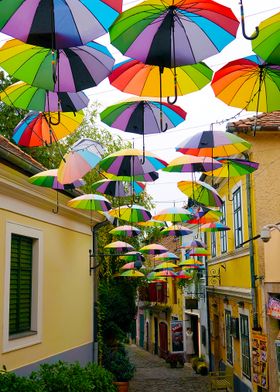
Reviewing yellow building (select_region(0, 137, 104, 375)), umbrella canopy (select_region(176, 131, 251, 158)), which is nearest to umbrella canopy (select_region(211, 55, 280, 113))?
umbrella canopy (select_region(176, 131, 251, 158))

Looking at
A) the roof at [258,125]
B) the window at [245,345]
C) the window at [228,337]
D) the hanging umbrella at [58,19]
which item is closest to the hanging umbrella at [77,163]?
the hanging umbrella at [58,19]

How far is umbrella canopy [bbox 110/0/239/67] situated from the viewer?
4277 mm

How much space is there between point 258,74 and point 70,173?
11.7 ft

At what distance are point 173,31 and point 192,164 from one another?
13.6 feet

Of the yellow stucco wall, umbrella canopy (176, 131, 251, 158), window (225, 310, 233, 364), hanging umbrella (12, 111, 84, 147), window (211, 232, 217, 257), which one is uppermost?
hanging umbrella (12, 111, 84, 147)

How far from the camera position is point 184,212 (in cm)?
1216

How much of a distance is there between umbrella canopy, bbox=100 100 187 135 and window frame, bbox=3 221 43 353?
2711 mm

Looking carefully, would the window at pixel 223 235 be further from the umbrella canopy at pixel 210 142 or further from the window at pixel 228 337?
the umbrella canopy at pixel 210 142

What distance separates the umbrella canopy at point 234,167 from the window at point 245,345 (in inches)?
285

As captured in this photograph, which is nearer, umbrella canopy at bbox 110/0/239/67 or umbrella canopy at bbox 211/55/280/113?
umbrella canopy at bbox 110/0/239/67

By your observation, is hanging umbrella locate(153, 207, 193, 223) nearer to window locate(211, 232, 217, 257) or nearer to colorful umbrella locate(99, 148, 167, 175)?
colorful umbrella locate(99, 148, 167, 175)

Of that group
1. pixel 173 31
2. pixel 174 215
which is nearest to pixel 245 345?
pixel 174 215

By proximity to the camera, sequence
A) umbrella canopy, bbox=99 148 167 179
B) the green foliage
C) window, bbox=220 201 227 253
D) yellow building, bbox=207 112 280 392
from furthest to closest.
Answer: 1. window, bbox=220 201 227 253
2. the green foliage
3. yellow building, bbox=207 112 280 392
4. umbrella canopy, bbox=99 148 167 179

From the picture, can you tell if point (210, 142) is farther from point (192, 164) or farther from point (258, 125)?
point (258, 125)
